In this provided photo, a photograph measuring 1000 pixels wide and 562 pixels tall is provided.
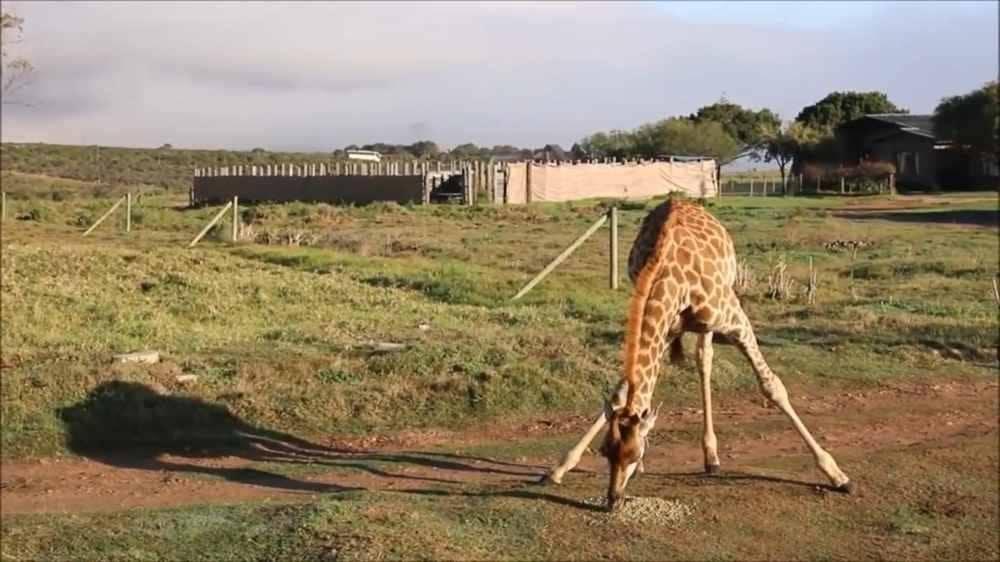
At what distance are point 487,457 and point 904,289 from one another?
10995 mm

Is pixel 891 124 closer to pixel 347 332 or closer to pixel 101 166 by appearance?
pixel 347 332

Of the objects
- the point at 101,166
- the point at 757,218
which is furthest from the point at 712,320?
the point at 101,166

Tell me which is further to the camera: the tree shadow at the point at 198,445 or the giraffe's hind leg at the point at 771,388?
the tree shadow at the point at 198,445

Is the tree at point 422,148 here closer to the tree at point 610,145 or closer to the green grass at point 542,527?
the tree at point 610,145

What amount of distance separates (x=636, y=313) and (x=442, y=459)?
2952mm

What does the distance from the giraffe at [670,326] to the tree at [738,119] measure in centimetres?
7078

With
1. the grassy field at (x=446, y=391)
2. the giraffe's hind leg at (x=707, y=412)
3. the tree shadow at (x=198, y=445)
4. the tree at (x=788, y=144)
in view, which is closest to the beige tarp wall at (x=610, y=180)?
the tree at (x=788, y=144)

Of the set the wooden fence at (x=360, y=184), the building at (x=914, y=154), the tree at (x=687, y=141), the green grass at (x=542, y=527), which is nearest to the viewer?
the green grass at (x=542, y=527)

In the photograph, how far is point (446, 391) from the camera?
11.1 metres

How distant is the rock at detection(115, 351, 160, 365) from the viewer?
11586mm

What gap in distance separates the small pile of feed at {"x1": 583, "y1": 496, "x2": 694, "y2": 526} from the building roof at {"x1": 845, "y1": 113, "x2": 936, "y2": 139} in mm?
53456

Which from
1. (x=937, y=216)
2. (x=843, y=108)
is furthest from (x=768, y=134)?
(x=937, y=216)

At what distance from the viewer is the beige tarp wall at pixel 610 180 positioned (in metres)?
49.2

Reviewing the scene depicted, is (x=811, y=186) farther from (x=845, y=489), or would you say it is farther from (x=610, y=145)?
(x=845, y=489)
